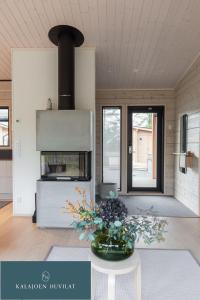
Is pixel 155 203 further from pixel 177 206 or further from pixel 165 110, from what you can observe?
pixel 165 110

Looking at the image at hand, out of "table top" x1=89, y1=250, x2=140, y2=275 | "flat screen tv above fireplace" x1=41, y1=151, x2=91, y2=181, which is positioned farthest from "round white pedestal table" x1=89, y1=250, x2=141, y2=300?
"flat screen tv above fireplace" x1=41, y1=151, x2=91, y2=181

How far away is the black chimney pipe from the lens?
3438 mm

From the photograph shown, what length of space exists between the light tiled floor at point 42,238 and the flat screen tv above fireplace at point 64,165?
2.50 feet

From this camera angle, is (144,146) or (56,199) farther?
(144,146)

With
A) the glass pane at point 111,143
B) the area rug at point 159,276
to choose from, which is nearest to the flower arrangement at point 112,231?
the area rug at point 159,276

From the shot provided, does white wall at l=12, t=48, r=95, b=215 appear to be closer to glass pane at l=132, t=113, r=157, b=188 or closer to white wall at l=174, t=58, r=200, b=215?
white wall at l=174, t=58, r=200, b=215

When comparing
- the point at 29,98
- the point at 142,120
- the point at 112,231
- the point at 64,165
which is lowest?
the point at 112,231

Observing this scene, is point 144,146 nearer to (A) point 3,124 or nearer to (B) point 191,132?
(B) point 191,132

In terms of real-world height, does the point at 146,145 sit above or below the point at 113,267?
above

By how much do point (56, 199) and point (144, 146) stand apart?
309 cm

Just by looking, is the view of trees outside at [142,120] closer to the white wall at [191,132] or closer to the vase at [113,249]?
the white wall at [191,132]

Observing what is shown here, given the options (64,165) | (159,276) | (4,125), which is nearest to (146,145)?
(64,165)

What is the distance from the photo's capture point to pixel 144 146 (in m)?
5.84

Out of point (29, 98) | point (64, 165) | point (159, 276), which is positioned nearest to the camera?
point (159, 276)
